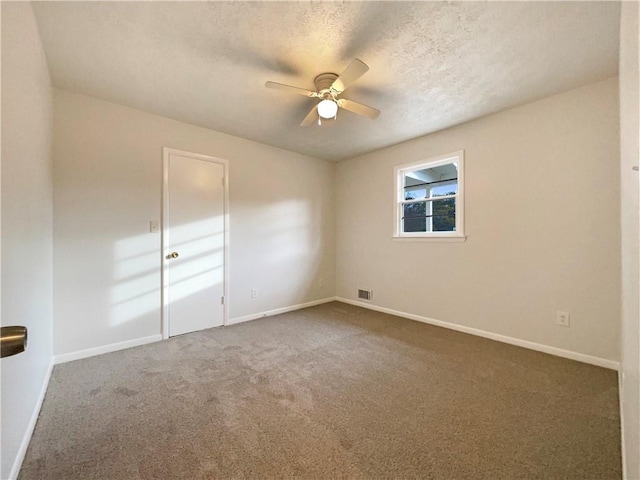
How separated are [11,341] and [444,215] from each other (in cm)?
370

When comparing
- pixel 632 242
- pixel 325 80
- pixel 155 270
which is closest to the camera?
pixel 632 242

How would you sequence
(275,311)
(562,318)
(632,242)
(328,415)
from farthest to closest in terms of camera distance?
1. (275,311)
2. (562,318)
3. (328,415)
4. (632,242)

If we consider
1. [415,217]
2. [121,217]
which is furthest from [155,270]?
[415,217]

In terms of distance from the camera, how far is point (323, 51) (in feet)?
6.35

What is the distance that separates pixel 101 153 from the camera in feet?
8.68

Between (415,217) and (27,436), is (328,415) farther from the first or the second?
(415,217)

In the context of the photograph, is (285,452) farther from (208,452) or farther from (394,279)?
(394,279)

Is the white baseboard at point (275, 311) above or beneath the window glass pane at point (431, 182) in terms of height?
beneath

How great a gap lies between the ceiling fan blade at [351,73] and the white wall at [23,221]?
176 centimetres

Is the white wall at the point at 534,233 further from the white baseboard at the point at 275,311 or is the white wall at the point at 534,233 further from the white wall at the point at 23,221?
the white wall at the point at 23,221

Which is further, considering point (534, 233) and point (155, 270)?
point (155, 270)

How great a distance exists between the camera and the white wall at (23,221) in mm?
1218

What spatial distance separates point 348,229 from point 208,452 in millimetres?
3619

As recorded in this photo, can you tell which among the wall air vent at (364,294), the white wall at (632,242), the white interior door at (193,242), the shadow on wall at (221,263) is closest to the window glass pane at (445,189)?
the wall air vent at (364,294)
